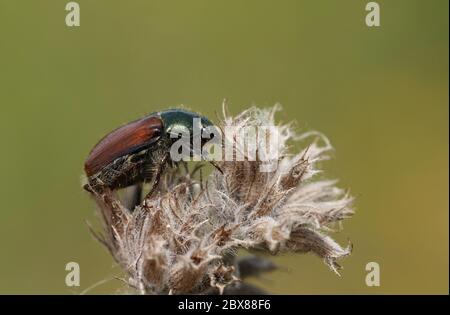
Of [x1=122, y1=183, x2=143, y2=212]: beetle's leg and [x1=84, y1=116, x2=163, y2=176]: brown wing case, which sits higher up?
[x1=84, y1=116, x2=163, y2=176]: brown wing case

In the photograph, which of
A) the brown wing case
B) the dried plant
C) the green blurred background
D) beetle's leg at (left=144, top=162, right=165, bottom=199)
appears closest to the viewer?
the dried plant

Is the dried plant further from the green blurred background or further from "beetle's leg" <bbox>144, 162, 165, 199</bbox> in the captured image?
the green blurred background

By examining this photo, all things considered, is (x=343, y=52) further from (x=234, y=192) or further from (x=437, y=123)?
(x=234, y=192)

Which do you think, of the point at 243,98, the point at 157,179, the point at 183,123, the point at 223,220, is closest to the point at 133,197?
the point at 157,179

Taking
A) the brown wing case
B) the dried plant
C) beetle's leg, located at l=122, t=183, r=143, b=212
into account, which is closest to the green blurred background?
beetle's leg, located at l=122, t=183, r=143, b=212

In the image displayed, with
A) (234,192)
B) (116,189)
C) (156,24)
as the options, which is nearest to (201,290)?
(234,192)

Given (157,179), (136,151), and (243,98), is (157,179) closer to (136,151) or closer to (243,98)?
(136,151)

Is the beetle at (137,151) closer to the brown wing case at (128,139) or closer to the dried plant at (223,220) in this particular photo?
the brown wing case at (128,139)
